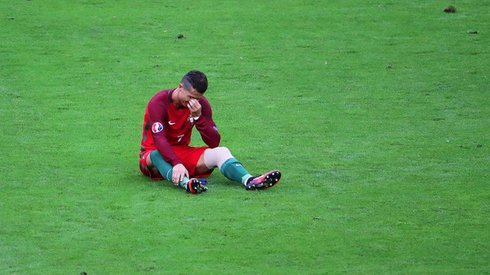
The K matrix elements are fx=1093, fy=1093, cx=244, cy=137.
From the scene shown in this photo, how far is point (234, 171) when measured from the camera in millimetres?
8773

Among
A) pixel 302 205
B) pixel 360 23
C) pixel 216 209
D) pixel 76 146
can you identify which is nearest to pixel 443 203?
pixel 302 205

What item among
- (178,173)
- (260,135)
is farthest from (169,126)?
(260,135)

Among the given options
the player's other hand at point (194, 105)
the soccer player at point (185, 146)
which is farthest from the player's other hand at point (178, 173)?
the player's other hand at point (194, 105)

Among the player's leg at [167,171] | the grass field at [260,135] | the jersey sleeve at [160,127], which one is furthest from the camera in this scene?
the jersey sleeve at [160,127]

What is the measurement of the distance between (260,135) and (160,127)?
1.83 m

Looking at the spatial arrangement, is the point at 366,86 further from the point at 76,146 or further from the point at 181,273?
the point at 181,273

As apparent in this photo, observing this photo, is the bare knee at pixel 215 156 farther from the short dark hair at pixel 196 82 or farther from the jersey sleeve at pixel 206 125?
the short dark hair at pixel 196 82

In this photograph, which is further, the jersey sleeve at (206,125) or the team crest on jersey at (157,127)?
the jersey sleeve at (206,125)

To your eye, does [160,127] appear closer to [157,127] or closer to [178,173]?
[157,127]

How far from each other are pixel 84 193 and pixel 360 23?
7069 mm

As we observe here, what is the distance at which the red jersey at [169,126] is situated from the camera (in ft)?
28.9

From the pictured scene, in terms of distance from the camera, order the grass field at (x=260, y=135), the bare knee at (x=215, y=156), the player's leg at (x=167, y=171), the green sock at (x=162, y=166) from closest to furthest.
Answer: the grass field at (x=260, y=135)
the player's leg at (x=167, y=171)
the green sock at (x=162, y=166)
the bare knee at (x=215, y=156)

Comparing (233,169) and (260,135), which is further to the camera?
(260,135)

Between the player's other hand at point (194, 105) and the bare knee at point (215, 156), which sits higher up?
the player's other hand at point (194, 105)
